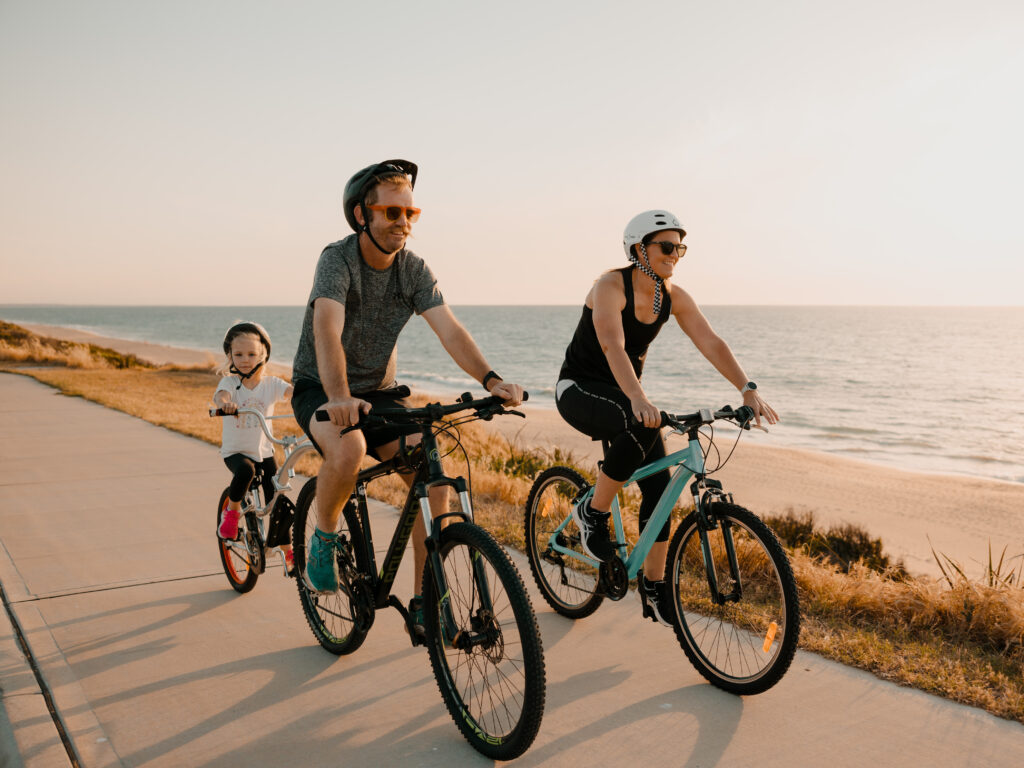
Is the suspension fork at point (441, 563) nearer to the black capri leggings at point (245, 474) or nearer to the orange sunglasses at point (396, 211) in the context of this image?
the orange sunglasses at point (396, 211)

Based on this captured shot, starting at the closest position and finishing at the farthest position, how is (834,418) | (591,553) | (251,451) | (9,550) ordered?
(591,553) < (251,451) < (9,550) < (834,418)

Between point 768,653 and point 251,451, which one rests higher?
point 251,451

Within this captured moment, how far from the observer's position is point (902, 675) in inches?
144

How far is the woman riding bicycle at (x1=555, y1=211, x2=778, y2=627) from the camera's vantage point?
3.86 meters

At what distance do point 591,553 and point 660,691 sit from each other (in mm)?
765

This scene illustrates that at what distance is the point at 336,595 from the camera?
13.0 ft

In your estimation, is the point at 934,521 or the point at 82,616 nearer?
the point at 82,616

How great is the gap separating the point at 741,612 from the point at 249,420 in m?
2.96

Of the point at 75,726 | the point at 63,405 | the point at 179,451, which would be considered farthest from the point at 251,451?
the point at 63,405

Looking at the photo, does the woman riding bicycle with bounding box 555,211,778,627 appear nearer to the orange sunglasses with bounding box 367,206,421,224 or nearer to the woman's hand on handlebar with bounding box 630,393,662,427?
the woman's hand on handlebar with bounding box 630,393,662,427

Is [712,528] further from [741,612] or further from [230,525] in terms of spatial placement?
[230,525]

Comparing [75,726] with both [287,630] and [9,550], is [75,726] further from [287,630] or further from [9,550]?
[9,550]

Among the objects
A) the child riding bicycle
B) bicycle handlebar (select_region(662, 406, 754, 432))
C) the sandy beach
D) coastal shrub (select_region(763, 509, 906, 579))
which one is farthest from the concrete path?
the sandy beach

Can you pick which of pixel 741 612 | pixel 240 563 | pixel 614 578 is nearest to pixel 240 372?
pixel 240 563
